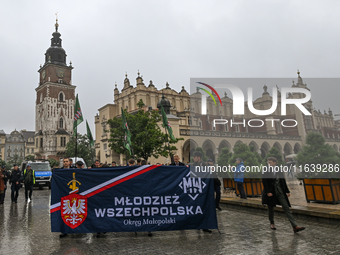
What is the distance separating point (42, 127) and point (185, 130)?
4964cm

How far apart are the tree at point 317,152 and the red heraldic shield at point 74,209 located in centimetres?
692

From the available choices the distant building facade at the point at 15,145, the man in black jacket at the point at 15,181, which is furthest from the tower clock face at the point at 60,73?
the man in black jacket at the point at 15,181

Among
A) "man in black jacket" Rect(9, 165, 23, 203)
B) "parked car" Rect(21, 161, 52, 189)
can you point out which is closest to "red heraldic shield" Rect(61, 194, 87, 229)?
"man in black jacket" Rect(9, 165, 23, 203)

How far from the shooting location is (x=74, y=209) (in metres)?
6.16

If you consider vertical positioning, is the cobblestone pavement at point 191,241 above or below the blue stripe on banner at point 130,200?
below

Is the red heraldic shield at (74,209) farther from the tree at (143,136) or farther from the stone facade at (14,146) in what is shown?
the stone facade at (14,146)

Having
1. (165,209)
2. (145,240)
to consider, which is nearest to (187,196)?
(165,209)

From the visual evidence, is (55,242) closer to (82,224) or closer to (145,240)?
(82,224)

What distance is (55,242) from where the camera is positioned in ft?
18.8

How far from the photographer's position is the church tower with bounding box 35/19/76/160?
73562 millimetres

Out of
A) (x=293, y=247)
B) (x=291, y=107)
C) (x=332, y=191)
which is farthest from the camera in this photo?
(x=291, y=107)

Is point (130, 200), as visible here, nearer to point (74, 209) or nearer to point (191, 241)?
point (74, 209)

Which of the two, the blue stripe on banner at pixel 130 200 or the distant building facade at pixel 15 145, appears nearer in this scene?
the blue stripe on banner at pixel 130 200

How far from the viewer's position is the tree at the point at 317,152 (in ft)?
28.6
